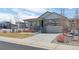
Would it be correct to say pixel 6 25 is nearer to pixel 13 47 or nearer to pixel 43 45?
pixel 13 47

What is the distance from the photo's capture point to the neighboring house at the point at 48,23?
511 centimetres

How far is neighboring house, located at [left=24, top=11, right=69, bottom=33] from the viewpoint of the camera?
5105 mm

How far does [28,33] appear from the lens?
518cm

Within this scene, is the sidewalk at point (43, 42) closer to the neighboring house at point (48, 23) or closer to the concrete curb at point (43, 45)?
the concrete curb at point (43, 45)

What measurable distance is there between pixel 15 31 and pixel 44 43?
0.69m

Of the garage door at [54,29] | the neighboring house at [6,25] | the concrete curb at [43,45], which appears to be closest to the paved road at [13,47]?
the concrete curb at [43,45]

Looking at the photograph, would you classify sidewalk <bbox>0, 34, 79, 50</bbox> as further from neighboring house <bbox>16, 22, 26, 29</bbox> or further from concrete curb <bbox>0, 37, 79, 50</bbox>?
neighboring house <bbox>16, 22, 26, 29</bbox>

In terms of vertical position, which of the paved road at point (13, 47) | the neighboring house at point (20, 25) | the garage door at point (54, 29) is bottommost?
the paved road at point (13, 47)

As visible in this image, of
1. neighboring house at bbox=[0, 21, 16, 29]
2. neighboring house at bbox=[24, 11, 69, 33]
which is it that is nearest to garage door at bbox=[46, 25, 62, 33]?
neighboring house at bbox=[24, 11, 69, 33]
